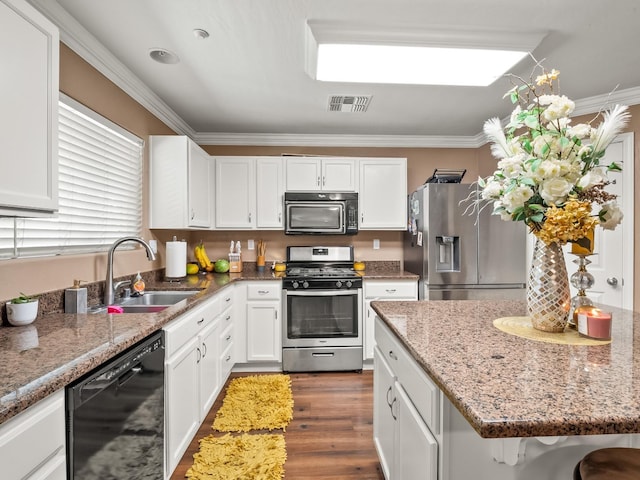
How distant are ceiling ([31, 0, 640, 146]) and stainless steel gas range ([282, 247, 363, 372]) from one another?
162 centimetres

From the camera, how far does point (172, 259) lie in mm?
3055

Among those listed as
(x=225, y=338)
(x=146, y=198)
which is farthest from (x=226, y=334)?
(x=146, y=198)

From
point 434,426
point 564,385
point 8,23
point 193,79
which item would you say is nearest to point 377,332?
point 434,426

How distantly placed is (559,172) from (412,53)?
1.30 meters

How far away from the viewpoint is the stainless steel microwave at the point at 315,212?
3.59 m

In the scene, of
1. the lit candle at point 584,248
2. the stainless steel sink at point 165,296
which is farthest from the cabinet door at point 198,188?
the lit candle at point 584,248

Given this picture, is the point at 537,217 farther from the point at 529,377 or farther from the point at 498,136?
the point at 529,377

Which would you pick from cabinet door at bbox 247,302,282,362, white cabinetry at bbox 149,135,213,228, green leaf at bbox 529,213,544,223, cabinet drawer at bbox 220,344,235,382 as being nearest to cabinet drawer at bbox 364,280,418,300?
cabinet door at bbox 247,302,282,362

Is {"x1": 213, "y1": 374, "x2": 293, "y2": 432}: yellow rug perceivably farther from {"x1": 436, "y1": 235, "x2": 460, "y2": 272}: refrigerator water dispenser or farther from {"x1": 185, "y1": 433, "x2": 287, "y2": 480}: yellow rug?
{"x1": 436, "y1": 235, "x2": 460, "y2": 272}: refrigerator water dispenser

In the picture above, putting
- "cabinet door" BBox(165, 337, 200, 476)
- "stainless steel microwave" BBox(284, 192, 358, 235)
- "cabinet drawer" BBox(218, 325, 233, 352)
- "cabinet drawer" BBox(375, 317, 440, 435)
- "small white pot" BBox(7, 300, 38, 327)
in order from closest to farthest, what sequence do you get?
"cabinet drawer" BBox(375, 317, 440, 435) < "small white pot" BBox(7, 300, 38, 327) < "cabinet door" BBox(165, 337, 200, 476) < "cabinet drawer" BBox(218, 325, 233, 352) < "stainless steel microwave" BBox(284, 192, 358, 235)

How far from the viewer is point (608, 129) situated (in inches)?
43.9

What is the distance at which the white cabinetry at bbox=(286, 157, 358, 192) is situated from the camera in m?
3.66

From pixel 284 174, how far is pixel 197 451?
2.55 metres

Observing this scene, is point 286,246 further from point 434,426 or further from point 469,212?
point 434,426
